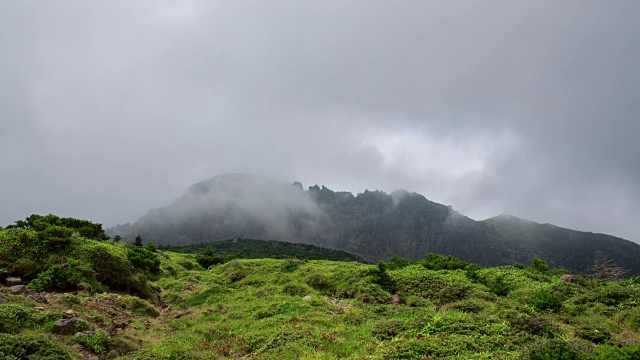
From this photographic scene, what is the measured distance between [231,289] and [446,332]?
61.4 ft

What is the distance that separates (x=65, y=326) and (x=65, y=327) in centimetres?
4

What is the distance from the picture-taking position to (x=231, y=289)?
2541 centimetres

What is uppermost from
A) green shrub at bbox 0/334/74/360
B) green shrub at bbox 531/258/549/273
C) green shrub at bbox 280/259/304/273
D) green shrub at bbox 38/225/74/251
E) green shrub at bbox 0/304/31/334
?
green shrub at bbox 38/225/74/251

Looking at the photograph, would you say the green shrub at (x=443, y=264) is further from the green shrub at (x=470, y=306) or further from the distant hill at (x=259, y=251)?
the distant hill at (x=259, y=251)

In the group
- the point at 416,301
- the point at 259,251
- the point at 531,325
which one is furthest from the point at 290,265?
the point at 259,251

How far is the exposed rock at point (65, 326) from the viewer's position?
10.7 metres

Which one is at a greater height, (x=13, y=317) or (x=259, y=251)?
(x=13, y=317)

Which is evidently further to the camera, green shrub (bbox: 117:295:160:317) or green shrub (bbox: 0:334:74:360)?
green shrub (bbox: 117:295:160:317)

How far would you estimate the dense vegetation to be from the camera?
9977mm

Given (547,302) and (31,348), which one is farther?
(547,302)

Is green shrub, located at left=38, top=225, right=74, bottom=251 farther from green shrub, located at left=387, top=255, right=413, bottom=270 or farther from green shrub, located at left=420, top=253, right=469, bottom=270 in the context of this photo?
green shrub, located at left=420, top=253, right=469, bottom=270

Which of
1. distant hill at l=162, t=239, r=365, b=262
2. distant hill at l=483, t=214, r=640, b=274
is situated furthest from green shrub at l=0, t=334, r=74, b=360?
distant hill at l=483, t=214, r=640, b=274

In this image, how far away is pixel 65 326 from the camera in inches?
431

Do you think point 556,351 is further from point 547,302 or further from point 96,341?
point 96,341
